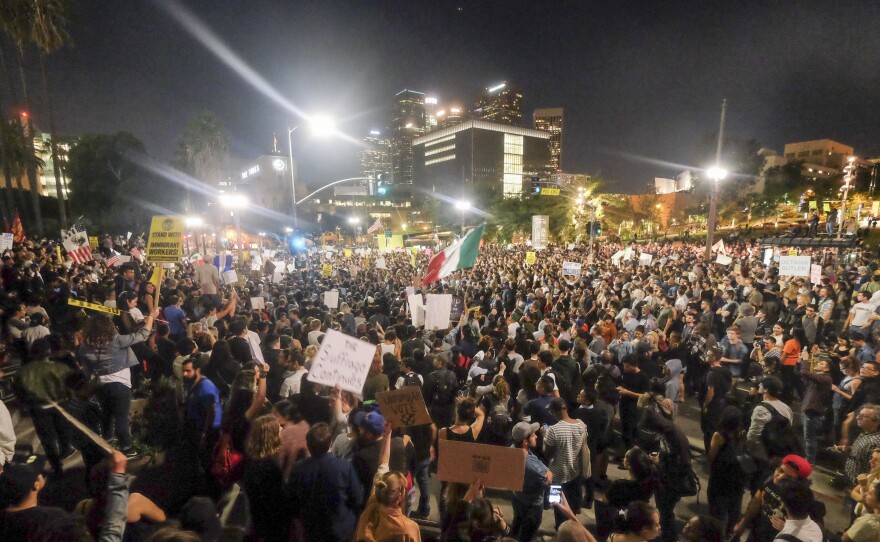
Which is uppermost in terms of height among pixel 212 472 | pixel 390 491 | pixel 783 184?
pixel 783 184

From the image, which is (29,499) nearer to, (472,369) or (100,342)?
(100,342)

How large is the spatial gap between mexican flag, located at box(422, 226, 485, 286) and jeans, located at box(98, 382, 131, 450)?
5.85 metres

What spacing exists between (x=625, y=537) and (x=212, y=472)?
3.60 m

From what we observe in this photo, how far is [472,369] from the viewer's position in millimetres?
6387

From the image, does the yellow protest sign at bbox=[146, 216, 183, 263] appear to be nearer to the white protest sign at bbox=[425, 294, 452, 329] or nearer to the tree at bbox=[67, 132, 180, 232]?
the white protest sign at bbox=[425, 294, 452, 329]

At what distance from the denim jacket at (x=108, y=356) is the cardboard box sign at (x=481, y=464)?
4396 mm

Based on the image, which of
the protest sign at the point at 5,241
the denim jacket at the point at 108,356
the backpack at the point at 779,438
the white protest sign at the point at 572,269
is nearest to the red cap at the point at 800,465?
the backpack at the point at 779,438

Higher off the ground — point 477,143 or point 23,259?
point 477,143

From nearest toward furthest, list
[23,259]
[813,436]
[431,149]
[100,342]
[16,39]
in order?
[100,342] < [813,436] < [23,259] < [16,39] < [431,149]

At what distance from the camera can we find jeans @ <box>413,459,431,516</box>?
4.82 m

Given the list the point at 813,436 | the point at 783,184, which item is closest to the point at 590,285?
the point at 813,436

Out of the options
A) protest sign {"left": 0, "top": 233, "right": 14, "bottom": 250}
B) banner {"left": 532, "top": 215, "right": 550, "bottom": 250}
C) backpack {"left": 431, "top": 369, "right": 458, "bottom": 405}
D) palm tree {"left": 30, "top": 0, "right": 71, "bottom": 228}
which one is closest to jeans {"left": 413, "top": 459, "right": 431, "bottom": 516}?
backpack {"left": 431, "top": 369, "right": 458, "bottom": 405}

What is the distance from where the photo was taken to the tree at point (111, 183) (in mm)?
35844

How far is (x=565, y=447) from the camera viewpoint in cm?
432
